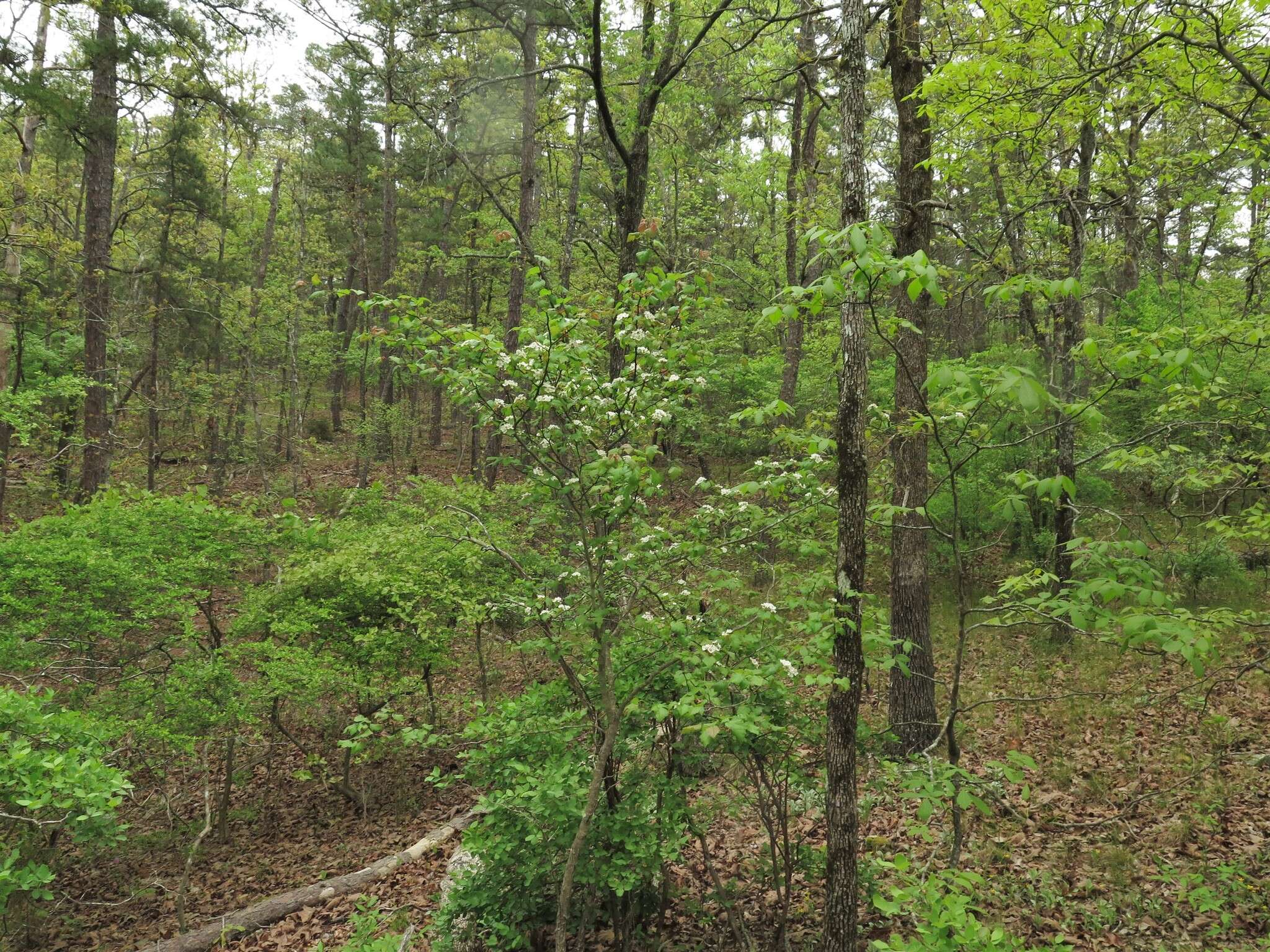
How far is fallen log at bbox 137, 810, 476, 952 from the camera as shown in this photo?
606 centimetres

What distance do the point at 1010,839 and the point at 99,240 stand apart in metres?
15.3

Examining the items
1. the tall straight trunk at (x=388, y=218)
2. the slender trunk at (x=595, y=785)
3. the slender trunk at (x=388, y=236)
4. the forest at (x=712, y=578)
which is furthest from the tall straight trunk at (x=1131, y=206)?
the tall straight trunk at (x=388, y=218)

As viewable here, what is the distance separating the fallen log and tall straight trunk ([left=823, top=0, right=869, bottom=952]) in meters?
3.83

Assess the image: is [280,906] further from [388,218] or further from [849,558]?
[388,218]

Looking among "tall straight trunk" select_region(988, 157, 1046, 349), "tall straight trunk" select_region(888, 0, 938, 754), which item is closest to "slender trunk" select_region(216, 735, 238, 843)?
"tall straight trunk" select_region(888, 0, 938, 754)

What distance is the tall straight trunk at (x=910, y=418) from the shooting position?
5730 millimetres

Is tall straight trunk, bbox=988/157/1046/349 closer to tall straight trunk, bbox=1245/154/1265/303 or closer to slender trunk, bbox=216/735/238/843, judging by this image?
tall straight trunk, bbox=1245/154/1265/303

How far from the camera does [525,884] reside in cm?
402

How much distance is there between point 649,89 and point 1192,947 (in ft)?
24.4

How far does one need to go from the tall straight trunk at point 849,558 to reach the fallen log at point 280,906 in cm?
383

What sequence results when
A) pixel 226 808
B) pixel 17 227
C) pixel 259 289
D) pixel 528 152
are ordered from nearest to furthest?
pixel 226 808 → pixel 17 227 → pixel 528 152 → pixel 259 289

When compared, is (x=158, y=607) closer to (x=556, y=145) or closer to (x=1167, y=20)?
(x=1167, y=20)

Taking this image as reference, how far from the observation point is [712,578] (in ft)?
13.3

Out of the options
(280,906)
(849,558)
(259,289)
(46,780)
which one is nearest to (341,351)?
(259,289)
